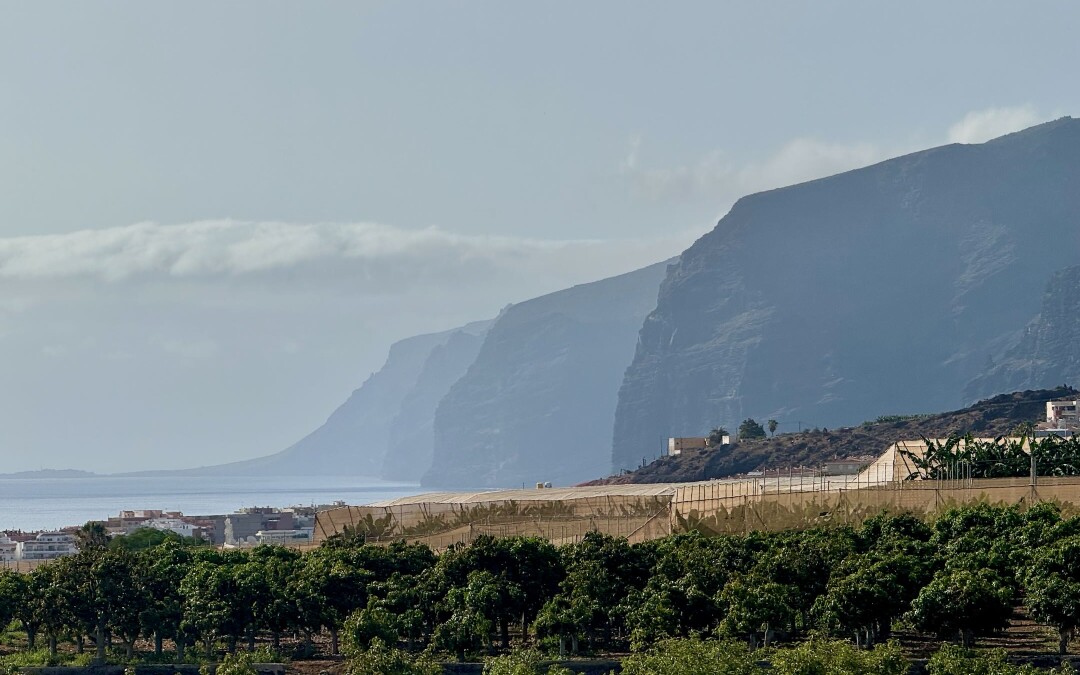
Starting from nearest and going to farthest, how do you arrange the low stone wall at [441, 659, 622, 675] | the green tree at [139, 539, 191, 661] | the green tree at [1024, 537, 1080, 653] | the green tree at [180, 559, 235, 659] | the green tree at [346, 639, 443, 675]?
the green tree at [346, 639, 443, 675], the green tree at [1024, 537, 1080, 653], the low stone wall at [441, 659, 622, 675], the green tree at [180, 559, 235, 659], the green tree at [139, 539, 191, 661]

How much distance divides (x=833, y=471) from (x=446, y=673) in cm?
11918

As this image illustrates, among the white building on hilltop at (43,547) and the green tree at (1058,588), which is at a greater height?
the white building on hilltop at (43,547)

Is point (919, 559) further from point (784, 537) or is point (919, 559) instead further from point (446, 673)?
point (446, 673)

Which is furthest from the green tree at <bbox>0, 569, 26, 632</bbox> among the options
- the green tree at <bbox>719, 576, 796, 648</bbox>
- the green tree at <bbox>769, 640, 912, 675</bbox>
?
the green tree at <bbox>769, 640, 912, 675</bbox>

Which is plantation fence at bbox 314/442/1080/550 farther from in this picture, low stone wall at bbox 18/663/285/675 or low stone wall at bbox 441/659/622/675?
low stone wall at bbox 18/663/285/675

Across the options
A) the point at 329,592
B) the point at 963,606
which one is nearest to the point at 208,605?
the point at 329,592

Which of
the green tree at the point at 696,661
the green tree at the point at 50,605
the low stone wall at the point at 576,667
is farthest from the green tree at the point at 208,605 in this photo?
the green tree at the point at 696,661

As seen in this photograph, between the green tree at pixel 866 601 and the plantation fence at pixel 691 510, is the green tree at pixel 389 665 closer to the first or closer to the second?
the green tree at pixel 866 601

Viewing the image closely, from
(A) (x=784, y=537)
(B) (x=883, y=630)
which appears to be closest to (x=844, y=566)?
(B) (x=883, y=630)

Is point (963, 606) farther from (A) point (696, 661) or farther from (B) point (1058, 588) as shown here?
(A) point (696, 661)

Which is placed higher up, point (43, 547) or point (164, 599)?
point (43, 547)

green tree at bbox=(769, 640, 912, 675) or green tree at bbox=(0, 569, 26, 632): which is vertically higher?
green tree at bbox=(0, 569, 26, 632)

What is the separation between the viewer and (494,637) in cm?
6869

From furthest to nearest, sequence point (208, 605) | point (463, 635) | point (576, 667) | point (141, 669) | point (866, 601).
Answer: point (208, 605)
point (141, 669)
point (463, 635)
point (576, 667)
point (866, 601)
